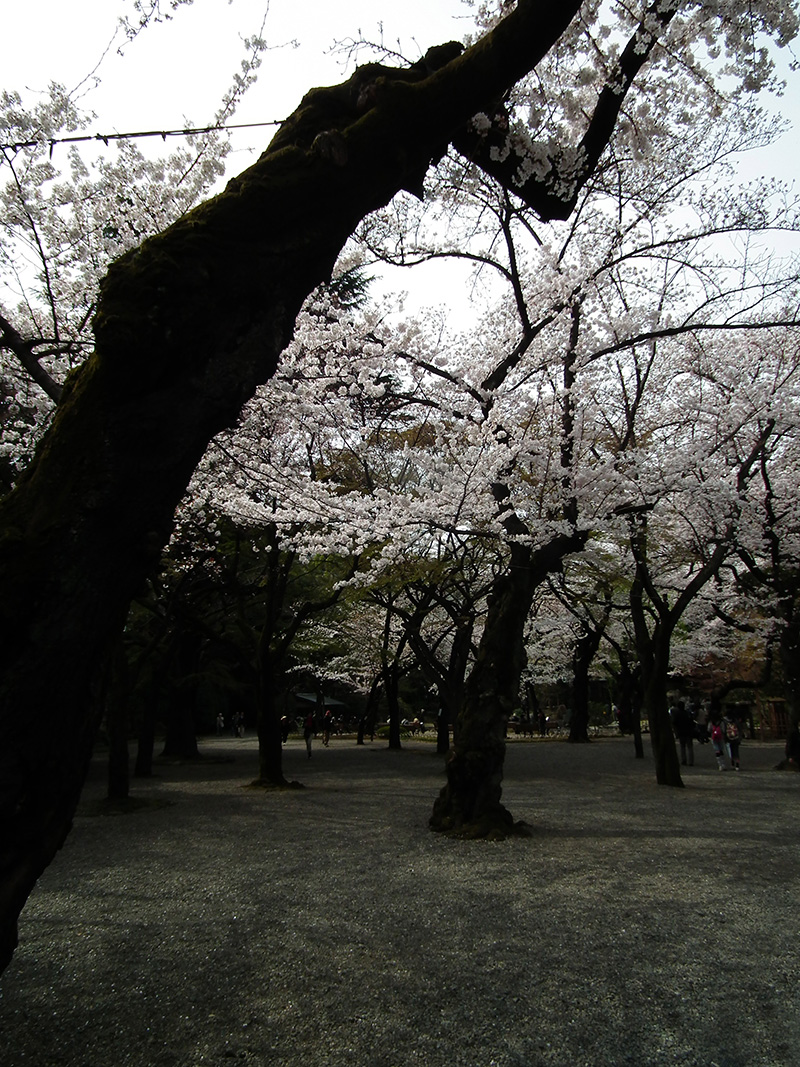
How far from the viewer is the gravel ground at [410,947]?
3.20 meters

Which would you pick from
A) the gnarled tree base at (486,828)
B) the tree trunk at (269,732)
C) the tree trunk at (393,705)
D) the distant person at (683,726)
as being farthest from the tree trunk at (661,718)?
the tree trunk at (393,705)

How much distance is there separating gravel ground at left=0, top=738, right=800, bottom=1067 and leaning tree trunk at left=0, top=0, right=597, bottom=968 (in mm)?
1830

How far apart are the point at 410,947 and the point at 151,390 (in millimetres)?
3896

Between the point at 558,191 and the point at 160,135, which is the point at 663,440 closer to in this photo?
the point at 558,191

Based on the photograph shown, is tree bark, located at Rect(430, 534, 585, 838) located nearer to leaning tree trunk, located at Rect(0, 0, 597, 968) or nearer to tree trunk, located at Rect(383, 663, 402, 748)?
leaning tree trunk, located at Rect(0, 0, 597, 968)

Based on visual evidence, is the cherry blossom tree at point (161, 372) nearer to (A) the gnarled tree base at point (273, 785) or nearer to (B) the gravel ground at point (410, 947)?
(B) the gravel ground at point (410, 947)

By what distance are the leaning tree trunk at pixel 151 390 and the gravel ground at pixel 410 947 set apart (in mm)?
1830

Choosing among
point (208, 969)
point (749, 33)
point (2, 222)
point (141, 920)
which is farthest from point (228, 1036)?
point (2, 222)

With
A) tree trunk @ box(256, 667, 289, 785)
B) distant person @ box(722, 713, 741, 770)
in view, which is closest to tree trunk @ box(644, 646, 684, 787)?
distant person @ box(722, 713, 741, 770)

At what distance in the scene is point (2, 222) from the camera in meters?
6.48

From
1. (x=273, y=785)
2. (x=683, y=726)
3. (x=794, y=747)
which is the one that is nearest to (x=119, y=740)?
(x=273, y=785)

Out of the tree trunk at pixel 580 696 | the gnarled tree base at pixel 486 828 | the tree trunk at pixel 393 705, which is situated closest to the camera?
the gnarled tree base at pixel 486 828

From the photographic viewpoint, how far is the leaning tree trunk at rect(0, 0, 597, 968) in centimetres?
210

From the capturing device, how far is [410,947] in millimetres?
4453
